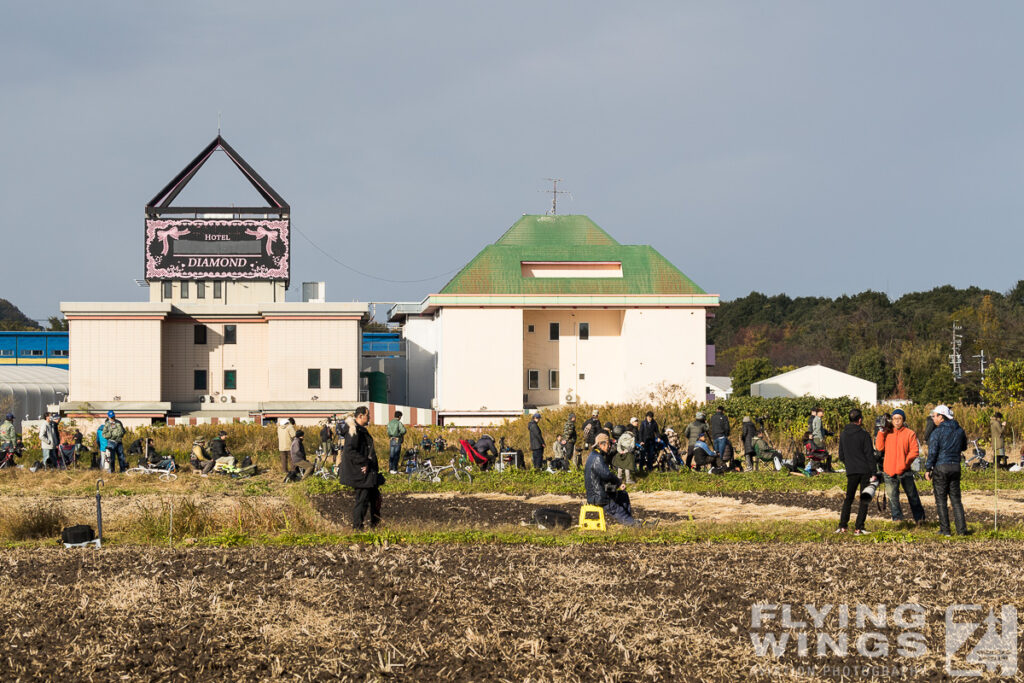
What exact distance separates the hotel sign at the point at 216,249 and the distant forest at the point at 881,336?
39.9 metres

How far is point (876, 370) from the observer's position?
285 feet

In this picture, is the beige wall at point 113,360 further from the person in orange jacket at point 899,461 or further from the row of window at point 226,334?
the person in orange jacket at point 899,461

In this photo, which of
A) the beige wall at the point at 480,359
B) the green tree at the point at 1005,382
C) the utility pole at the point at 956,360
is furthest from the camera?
the utility pole at the point at 956,360

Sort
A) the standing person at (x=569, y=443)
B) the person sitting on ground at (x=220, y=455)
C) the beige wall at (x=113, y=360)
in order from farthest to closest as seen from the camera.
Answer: the beige wall at (x=113, y=360), the standing person at (x=569, y=443), the person sitting on ground at (x=220, y=455)

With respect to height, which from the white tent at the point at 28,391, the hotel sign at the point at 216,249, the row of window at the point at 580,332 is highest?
the hotel sign at the point at 216,249

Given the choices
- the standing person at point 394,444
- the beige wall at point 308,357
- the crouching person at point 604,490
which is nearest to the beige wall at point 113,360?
the beige wall at point 308,357

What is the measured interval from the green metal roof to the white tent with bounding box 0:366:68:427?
2255 centimetres

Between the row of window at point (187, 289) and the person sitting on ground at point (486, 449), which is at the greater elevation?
the row of window at point (187, 289)

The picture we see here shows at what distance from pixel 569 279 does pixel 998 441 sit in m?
32.7

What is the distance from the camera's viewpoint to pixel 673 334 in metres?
52.7

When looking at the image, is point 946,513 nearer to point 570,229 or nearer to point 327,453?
point 327,453

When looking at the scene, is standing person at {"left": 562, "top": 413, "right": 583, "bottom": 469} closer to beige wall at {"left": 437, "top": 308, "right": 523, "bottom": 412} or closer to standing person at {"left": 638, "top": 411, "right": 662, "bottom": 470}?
standing person at {"left": 638, "top": 411, "right": 662, "bottom": 470}

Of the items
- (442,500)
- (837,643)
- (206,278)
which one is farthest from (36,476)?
(206,278)

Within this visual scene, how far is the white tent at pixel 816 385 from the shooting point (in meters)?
59.7
